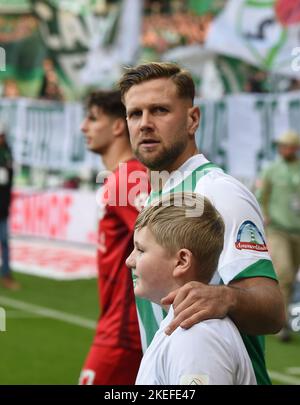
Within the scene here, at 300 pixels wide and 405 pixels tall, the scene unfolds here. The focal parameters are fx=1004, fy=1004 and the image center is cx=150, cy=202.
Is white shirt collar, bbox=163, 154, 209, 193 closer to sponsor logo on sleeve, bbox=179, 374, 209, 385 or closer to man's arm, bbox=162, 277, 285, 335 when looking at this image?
man's arm, bbox=162, 277, 285, 335

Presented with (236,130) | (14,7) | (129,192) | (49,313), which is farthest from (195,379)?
(14,7)

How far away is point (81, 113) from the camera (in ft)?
69.8

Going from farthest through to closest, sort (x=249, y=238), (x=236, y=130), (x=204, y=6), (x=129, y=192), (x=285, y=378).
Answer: (x=204, y=6)
(x=236, y=130)
(x=285, y=378)
(x=129, y=192)
(x=249, y=238)

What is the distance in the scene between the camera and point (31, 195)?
2111 centimetres

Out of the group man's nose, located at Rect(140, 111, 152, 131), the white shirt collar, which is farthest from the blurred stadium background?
man's nose, located at Rect(140, 111, 152, 131)

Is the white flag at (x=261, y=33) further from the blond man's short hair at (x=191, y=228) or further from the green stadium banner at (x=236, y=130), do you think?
the blond man's short hair at (x=191, y=228)

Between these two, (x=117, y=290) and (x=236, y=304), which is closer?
(x=236, y=304)

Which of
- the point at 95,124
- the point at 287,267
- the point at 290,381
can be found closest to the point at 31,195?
the point at 287,267

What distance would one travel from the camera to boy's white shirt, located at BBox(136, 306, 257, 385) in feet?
9.37

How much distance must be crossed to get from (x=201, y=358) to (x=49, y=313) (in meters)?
9.55

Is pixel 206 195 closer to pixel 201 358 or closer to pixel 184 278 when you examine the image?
pixel 184 278

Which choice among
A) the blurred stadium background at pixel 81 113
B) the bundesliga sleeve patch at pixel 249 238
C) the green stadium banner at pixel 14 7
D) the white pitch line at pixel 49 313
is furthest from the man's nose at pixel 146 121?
the green stadium banner at pixel 14 7

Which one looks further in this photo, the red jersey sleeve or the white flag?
the white flag

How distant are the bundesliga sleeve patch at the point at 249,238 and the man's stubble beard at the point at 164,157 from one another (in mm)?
585
